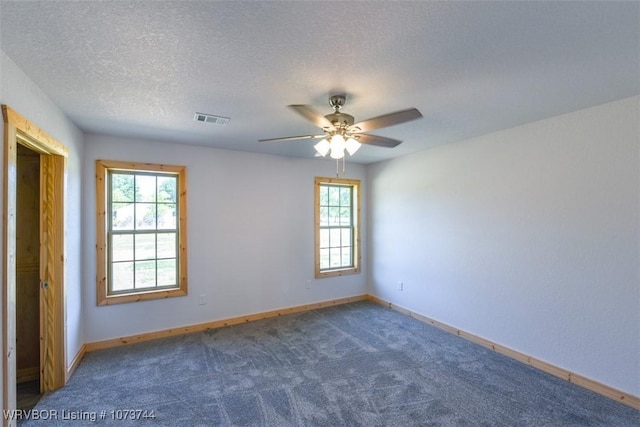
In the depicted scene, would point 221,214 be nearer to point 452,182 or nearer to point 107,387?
point 107,387

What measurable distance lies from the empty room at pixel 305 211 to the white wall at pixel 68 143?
0.03 meters

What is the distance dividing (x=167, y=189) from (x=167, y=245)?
0.73 m

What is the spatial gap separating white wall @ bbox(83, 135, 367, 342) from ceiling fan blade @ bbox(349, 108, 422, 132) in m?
2.37

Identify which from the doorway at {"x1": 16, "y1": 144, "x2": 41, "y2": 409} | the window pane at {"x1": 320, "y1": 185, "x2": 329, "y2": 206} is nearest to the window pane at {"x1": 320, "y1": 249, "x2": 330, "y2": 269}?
the window pane at {"x1": 320, "y1": 185, "x2": 329, "y2": 206}

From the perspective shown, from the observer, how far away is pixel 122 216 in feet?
11.7

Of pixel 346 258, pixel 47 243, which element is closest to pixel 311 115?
pixel 47 243

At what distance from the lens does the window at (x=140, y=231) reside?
3402 millimetres

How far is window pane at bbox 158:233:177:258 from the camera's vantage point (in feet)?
12.3

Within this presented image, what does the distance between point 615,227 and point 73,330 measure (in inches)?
201

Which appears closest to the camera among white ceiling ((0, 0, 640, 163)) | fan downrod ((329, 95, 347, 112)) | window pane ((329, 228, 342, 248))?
white ceiling ((0, 0, 640, 163))

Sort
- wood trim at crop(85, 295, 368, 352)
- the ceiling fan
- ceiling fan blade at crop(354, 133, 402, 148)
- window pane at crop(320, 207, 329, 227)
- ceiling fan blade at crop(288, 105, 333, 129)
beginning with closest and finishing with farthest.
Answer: ceiling fan blade at crop(288, 105, 333, 129) < the ceiling fan < ceiling fan blade at crop(354, 133, 402, 148) < wood trim at crop(85, 295, 368, 352) < window pane at crop(320, 207, 329, 227)

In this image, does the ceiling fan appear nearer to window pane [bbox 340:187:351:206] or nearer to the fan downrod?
the fan downrod

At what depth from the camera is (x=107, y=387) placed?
2586mm

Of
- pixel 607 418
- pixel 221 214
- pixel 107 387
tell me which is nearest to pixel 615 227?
pixel 607 418
